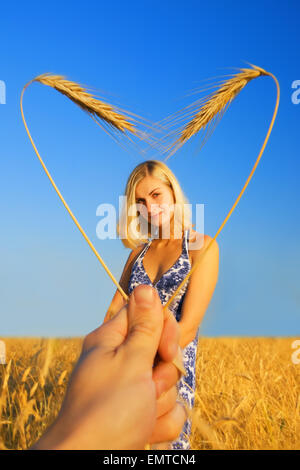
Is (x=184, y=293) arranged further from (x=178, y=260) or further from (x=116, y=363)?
(x=116, y=363)

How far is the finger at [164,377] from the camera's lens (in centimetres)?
105

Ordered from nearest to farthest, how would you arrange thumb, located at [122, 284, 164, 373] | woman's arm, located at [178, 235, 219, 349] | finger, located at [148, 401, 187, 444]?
thumb, located at [122, 284, 164, 373], finger, located at [148, 401, 187, 444], woman's arm, located at [178, 235, 219, 349]

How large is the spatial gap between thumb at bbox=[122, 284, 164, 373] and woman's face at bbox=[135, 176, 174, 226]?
1892 millimetres

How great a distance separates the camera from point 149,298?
987 mm

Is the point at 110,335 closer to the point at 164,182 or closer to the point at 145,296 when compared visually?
the point at 145,296

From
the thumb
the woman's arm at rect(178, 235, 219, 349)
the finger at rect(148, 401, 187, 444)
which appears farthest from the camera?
the woman's arm at rect(178, 235, 219, 349)

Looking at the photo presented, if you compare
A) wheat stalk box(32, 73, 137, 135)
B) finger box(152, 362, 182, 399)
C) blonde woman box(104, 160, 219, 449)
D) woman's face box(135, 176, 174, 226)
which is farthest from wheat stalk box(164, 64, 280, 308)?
woman's face box(135, 176, 174, 226)

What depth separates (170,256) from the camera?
9.80 feet

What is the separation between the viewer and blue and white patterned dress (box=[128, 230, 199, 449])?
7.98 ft

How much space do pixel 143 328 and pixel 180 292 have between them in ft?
5.75

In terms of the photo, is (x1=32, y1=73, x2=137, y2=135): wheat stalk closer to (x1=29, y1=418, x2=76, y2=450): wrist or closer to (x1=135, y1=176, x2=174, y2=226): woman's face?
(x1=29, y1=418, x2=76, y2=450): wrist

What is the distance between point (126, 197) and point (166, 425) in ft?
6.92
